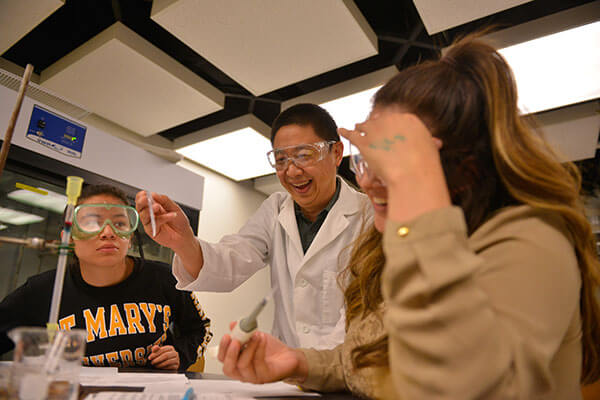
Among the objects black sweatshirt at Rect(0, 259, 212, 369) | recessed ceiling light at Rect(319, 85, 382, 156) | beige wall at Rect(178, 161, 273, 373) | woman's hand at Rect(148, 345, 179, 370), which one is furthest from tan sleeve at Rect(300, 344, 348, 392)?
beige wall at Rect(178, 161, 273, 373)

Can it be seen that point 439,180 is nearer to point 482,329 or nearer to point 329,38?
point 482,329

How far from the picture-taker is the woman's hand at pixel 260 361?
74cm

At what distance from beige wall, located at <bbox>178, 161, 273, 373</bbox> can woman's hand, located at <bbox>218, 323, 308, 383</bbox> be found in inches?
128

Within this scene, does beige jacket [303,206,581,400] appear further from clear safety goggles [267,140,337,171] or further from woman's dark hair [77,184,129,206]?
woman's dark hair [77,184,129,206]

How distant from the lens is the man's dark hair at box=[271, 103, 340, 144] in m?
1.69

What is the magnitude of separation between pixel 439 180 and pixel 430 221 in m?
0.07

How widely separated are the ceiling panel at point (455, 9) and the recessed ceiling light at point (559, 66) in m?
0.33

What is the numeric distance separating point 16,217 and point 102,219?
1444mm

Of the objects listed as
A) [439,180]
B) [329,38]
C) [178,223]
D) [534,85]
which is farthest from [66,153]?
[534,85]

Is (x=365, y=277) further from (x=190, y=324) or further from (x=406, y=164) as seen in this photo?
(x=190, y=324)

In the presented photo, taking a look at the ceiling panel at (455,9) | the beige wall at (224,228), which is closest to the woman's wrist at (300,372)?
the ceiling panel at (455,9)

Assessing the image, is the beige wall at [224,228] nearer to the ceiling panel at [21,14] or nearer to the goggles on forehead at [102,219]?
the ceiling panel at [21,14]

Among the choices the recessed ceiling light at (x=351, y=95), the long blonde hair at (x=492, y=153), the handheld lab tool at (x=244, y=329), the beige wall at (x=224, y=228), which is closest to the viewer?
the long blonde hair at (x=492, y=153)

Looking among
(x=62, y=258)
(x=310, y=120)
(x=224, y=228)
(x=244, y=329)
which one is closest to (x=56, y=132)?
(x=310, y=120)
